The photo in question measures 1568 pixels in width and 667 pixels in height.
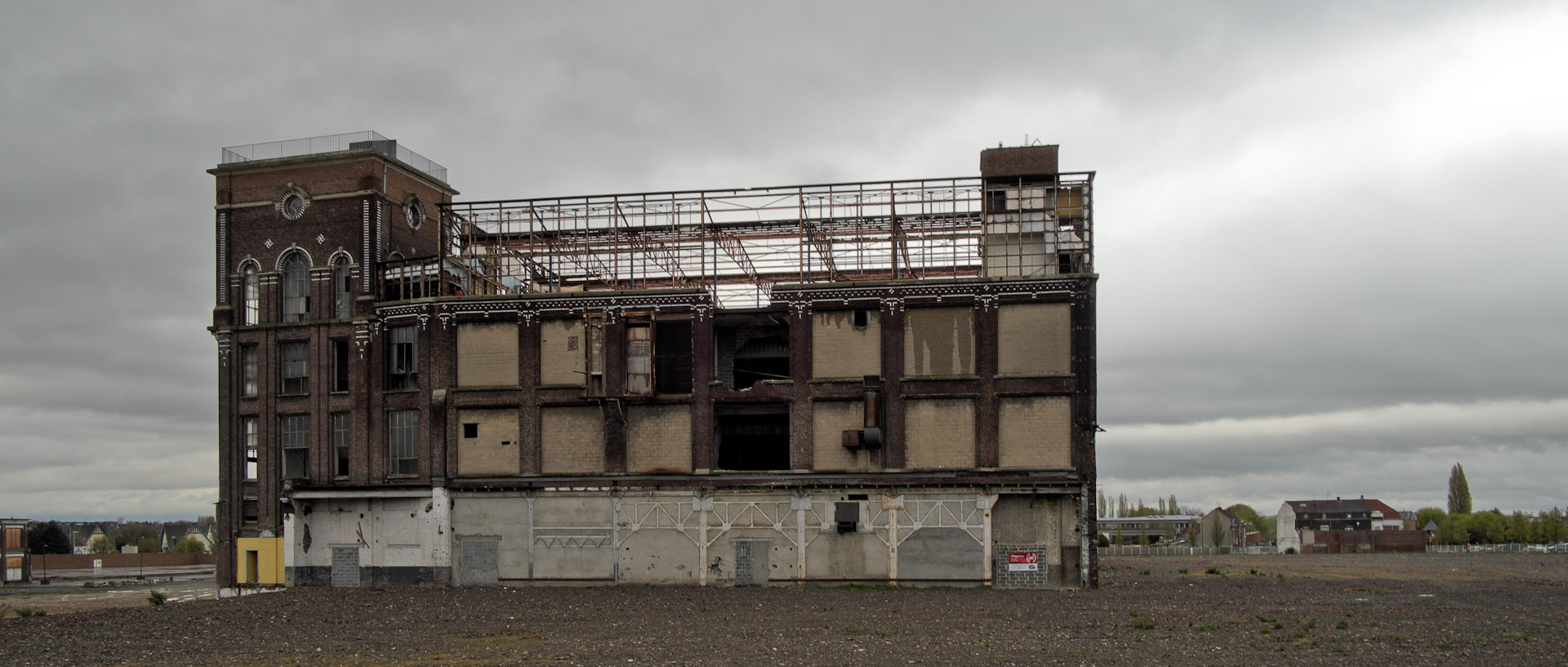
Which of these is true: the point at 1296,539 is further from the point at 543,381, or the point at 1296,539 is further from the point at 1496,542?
the point at 543,381

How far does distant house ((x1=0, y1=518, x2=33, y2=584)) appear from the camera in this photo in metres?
79.2

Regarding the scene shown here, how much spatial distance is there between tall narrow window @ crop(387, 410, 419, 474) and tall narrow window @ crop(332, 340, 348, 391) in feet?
9.62

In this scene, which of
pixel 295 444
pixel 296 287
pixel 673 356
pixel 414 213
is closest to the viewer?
pixel 673 356

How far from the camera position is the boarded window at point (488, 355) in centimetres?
4950

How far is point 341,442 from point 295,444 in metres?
2.34

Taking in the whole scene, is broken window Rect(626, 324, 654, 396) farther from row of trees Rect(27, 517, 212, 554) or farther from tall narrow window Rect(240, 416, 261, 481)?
row of trees Rect(27, 517, 212, 554)

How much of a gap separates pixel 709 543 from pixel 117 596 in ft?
106

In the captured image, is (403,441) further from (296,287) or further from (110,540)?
(110,540)

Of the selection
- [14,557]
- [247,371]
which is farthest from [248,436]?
[14,557]

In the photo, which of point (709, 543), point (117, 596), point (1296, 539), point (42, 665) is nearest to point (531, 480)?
point (709, 543)

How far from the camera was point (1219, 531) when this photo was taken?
114 meters

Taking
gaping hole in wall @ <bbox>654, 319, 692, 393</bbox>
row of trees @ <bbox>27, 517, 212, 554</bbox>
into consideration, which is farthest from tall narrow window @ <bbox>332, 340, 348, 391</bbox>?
row of trees @ <bbox>27, 517, 212, 554</bbox>

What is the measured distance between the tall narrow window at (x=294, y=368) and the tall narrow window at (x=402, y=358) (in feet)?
13.7

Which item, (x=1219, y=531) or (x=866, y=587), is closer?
(x=866, y=587)
